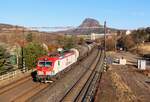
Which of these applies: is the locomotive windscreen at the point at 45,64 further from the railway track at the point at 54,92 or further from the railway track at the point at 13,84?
the railway track at the point at 13,84

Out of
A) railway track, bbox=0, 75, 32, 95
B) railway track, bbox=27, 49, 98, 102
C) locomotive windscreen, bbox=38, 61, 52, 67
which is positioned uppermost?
locomotive windscreen, bbox=38, 61, 52, 67

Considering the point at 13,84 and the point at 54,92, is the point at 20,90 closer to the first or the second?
the point at 54,92

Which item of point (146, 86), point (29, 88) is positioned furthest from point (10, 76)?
point (146, 86)

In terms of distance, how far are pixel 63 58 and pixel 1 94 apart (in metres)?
15.8

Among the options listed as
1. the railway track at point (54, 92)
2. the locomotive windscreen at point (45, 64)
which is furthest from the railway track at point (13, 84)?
the railway track at point (54, 92)

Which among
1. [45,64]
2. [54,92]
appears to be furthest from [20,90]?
[45,64]

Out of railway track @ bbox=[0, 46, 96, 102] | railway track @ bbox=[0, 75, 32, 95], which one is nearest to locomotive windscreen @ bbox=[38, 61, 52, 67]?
railway track @ bbox=[0, 46, 96, 102]

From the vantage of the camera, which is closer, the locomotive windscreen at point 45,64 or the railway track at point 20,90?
the railway track at point 20,90

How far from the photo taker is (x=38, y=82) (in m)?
42.2

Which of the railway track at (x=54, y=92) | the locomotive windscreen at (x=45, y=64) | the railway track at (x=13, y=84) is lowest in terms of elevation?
the railway track at (x=54, y=92)

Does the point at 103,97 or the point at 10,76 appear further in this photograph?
the point at 10,76

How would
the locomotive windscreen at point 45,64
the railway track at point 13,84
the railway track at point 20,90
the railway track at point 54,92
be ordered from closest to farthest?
the railway track at point 54,92, the railway track at point 20,90, the railway track at point 13,84, the locomotive windscreen at point 45,64

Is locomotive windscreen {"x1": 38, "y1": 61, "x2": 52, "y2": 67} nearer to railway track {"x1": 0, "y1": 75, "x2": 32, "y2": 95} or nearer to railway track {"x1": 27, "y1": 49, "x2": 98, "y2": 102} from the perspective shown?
railway track {"x1": 27, "y1": 49, "x2": 98, "y2": 102}

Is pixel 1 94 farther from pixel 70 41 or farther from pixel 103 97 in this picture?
pixel 70 41
